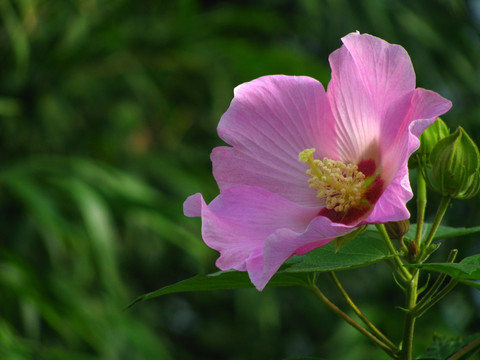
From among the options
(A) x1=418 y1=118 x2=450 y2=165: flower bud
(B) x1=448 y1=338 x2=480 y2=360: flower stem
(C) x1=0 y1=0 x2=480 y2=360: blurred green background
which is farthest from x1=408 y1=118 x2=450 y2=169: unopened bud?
(C) x1=0 y1=0 x2=480 y2=360: blurred green background

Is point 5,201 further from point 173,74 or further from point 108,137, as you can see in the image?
point 173,74

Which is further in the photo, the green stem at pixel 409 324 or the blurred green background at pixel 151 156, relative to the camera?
the blurred green background at pixel 151 156

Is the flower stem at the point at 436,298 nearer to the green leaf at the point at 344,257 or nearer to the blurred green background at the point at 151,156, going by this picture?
the green leaf at the point at 344,257

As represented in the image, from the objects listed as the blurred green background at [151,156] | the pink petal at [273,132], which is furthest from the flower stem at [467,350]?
the blurred green background at [151,156]

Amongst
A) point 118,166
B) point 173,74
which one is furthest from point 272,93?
point 173,74

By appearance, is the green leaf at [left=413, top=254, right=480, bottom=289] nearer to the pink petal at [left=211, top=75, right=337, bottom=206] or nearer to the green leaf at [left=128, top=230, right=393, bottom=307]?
the green leaf at [left=128, top=230, right=393, bottom=307]

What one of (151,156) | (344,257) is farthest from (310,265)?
(151,156)
